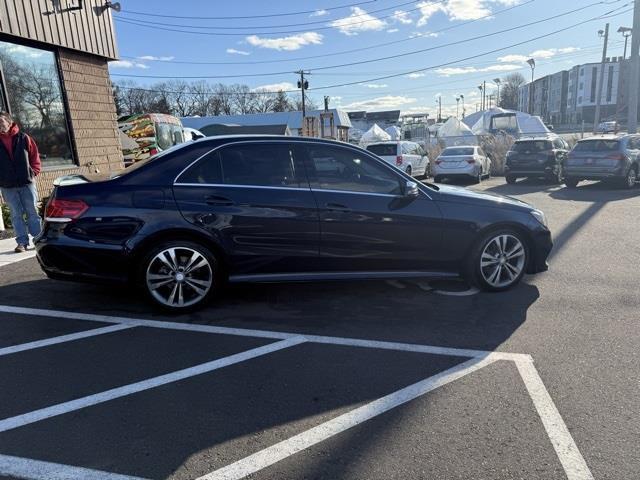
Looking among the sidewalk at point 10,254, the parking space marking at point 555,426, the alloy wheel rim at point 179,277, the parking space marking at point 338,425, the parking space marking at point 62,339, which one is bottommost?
the parking space marking at point 555,426

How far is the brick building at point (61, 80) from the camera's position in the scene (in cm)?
891

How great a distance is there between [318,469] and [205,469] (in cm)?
57

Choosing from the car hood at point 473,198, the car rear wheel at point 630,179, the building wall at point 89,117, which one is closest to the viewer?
the car hood at point 473,198

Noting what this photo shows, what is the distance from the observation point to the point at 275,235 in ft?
14.6

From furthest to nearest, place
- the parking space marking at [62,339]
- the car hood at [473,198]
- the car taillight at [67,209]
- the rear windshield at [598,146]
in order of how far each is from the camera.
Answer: the rear windshield at [598,146], the car hood at [473,198], the car taillight at [67,209], the parking space marking at [62,339]

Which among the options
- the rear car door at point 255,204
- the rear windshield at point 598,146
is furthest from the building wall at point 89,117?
the rear windshield at point 598,146

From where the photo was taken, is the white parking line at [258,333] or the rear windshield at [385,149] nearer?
the white parking line at [258,333]

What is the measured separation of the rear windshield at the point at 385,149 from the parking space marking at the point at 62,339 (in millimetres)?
13852

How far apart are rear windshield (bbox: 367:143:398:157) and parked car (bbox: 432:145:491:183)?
1.58m

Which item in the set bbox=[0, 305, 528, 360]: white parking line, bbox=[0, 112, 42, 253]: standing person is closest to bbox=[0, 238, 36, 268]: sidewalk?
bbox=[0, 112, 42, 253]: standing person

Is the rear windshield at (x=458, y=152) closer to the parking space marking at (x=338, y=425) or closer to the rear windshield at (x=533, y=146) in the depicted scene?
the rear windshield at (x=533, y=146)

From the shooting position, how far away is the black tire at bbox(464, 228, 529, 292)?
4.93m

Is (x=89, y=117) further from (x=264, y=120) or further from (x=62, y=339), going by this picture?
(x=264, y=120)

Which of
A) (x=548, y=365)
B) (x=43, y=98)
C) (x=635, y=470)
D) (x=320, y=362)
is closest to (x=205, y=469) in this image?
(x=320, y=362)
